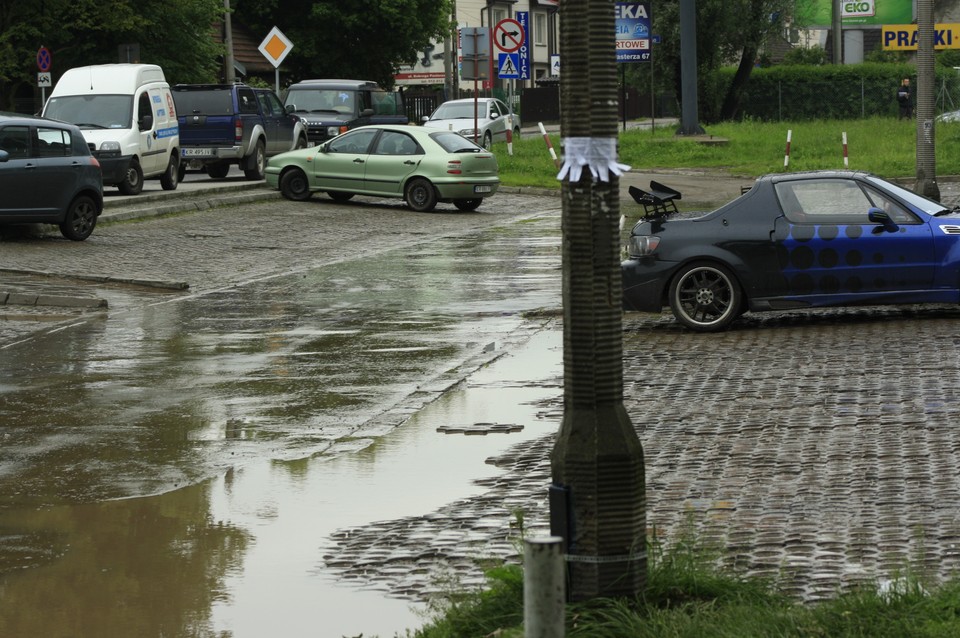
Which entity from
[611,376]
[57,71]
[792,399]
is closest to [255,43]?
[57,71]

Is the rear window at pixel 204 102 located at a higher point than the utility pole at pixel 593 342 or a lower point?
higher

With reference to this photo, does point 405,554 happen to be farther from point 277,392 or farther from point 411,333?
point 411,333

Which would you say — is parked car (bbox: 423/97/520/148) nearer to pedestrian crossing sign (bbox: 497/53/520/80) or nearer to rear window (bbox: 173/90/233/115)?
pedestrian crossing sign (bbox: 497/53/520/80)

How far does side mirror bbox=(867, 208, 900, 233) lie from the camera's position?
13.6m

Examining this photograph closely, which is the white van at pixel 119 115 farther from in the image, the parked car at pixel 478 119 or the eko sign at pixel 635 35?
the eko sign at pixel 635 35

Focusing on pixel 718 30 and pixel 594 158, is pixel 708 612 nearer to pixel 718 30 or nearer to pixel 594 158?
pixel 594 158

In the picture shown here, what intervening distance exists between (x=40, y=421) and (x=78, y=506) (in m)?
2.44

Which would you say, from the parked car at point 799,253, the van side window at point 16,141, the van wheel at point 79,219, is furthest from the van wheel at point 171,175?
the parked car at point 799,253

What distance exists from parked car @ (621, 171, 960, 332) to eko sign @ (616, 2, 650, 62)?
35.1 meters

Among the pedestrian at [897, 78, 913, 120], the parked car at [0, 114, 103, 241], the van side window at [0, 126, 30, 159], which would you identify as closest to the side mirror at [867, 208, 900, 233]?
the parked car at [0, 114, 103, 241]

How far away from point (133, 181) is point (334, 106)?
11.0m

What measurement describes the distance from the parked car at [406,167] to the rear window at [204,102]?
4353 millimetres

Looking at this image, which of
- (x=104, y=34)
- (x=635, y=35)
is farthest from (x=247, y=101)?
(x=635, y=35)

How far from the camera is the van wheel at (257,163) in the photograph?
33.9 meters
